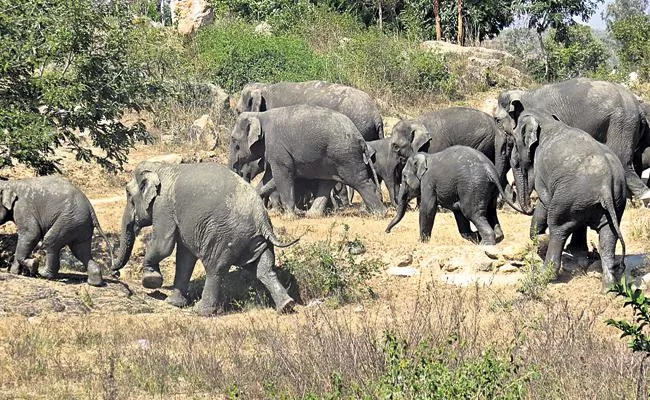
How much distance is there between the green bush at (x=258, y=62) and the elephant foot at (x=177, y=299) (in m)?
16.8

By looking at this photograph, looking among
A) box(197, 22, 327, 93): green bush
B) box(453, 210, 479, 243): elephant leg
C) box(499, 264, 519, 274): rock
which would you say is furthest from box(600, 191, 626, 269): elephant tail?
box(197, 22, 327, 93): green bush

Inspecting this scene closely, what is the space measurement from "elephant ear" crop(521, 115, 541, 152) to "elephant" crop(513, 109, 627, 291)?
12cm

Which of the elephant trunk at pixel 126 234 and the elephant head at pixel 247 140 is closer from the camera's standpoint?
the elephant trunk at pixel 126 234

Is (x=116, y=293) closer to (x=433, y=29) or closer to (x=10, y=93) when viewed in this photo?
(x=10, y=93)

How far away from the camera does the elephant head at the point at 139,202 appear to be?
43.1 feet

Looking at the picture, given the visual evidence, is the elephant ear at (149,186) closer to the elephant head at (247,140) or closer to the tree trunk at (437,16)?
the elephant head at (247,140)

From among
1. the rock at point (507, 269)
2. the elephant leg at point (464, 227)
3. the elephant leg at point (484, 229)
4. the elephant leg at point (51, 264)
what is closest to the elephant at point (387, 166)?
the elephant leg at point (464, 227)

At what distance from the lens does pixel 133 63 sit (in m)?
16.6

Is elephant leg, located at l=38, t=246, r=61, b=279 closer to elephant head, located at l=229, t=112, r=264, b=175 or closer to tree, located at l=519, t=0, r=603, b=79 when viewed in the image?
elephant head, located at l=229, t=112, r=264, b=175

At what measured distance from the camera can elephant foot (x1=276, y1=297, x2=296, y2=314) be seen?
12.5 m

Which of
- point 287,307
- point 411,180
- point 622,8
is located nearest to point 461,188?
A: point 411,180

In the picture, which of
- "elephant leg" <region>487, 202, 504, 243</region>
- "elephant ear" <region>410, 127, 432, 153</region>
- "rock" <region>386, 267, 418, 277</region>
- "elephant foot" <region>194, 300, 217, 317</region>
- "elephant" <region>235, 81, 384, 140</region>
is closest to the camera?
"elephant foot" <region>194, 300, 217, 317</region>

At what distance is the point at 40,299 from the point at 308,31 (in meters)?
23.3

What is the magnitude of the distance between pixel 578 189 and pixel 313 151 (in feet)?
21.6
